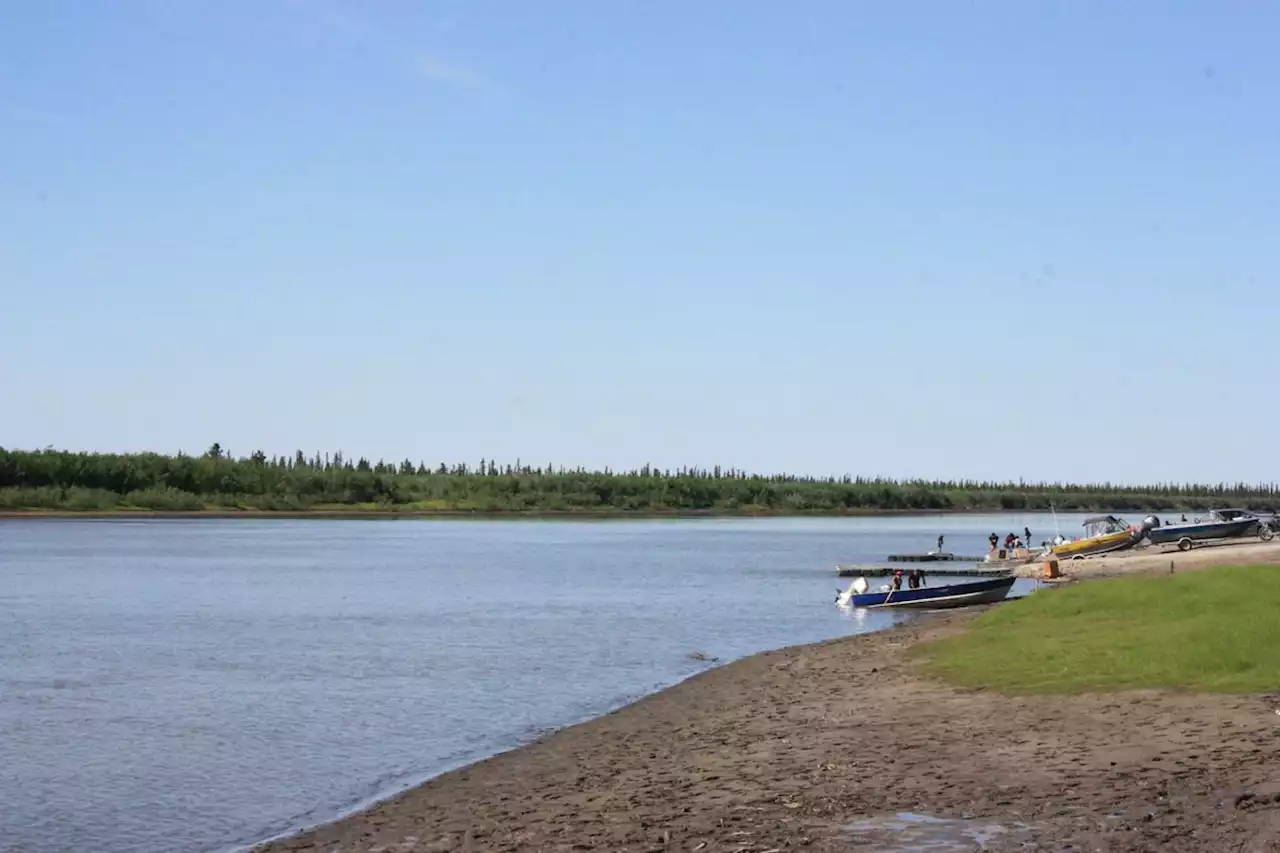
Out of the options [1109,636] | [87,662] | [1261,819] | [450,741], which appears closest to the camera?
[1261,819]

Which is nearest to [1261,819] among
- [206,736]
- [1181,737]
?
[1181,737]

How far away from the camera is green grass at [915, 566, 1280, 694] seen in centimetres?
2378

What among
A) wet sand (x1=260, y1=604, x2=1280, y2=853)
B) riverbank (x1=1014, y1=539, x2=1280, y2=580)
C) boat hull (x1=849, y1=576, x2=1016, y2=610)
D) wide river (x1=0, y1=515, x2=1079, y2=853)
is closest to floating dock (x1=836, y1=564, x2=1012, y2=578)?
wide river (x1=0, y1=515, x2=1079, y2=853)

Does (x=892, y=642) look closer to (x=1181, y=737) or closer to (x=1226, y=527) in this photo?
(x=1181, y=737)

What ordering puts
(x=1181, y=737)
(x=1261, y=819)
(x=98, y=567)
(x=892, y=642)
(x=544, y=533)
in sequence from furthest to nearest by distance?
(x=544, y=533)
(x=98, y=567)
(x=892, y=642)
(x=1181, y=737)
(x=1261, y=819)

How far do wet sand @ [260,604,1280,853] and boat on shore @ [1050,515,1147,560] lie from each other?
49.5 meters

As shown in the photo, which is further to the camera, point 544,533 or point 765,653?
point 544,533

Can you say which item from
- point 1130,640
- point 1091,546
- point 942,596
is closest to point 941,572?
point 1091,546

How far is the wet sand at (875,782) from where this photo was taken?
48.8 feet

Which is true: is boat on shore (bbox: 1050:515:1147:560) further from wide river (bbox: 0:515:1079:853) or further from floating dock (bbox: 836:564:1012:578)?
wide river (bbox: 0:515:1079:853)

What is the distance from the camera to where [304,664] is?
3931 cm

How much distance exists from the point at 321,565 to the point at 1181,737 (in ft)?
246

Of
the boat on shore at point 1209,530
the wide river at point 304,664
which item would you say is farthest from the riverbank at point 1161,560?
the wide river at point 304,664

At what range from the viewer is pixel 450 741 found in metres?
26.5
